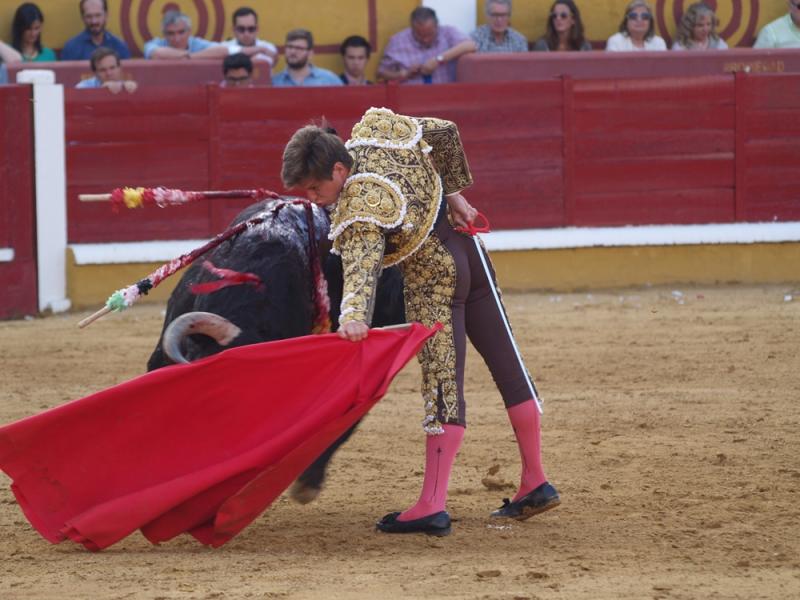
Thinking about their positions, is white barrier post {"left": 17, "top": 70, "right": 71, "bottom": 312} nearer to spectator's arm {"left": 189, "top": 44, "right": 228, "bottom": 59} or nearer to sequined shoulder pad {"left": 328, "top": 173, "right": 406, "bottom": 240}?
spectator's arm {"left": 189, "top": 44, "right": 228, "bottom": 59}

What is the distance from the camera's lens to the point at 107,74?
7551mm

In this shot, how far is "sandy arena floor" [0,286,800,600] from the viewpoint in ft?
9.82

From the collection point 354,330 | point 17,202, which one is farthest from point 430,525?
point 17,202

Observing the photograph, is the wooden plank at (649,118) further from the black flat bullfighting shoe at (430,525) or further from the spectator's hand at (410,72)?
the black flat bullfighting shoe at (430,525)

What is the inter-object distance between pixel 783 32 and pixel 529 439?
6085 mm

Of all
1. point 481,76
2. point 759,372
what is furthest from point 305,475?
point 481,76

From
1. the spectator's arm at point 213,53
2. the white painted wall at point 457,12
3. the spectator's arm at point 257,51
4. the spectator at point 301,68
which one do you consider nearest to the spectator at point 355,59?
the spectator at point 301,68

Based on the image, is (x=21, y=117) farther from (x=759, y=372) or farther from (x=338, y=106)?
(x=759, y=372)

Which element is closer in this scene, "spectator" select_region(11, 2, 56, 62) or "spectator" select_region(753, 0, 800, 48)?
"spectator" select_region(11, 2, 56, 62)

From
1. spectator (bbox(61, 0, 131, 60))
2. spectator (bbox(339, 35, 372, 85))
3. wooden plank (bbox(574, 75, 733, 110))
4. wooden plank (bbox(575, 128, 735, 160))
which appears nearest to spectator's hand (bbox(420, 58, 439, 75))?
spectator (bbox(339, 35, 372, 85))

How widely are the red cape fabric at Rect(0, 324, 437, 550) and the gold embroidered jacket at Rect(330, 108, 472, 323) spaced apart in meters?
0.19

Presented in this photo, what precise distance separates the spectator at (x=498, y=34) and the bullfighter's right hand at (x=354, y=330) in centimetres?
549

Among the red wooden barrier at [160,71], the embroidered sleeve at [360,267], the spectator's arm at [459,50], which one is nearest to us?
the embroidered sleeve at [360,267]

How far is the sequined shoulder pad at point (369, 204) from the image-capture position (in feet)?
10.4
